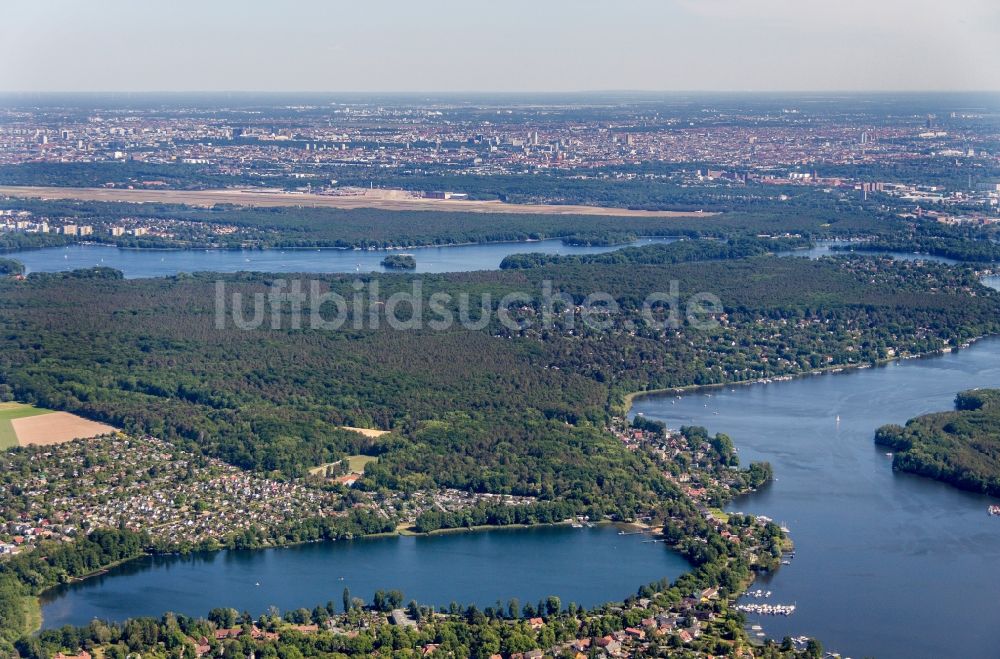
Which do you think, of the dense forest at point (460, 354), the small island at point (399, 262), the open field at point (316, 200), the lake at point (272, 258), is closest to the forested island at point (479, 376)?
the dense forest at point (460, 354)

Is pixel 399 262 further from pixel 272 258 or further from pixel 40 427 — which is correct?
pixel 40 427

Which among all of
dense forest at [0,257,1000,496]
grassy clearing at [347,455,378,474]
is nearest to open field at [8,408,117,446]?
dense forest at [0,257,1000,496]

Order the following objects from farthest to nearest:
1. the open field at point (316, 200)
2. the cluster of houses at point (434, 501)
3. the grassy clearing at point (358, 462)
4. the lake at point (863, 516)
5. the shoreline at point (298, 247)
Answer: the open field at point (316, 200), the shoreline at point (298, 247), the grassy clearing at point (358, 462), the cluster of houses at point (434, 501), the lake at point (863, 516)

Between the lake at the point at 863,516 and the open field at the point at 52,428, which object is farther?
the open field at the point at 52,428

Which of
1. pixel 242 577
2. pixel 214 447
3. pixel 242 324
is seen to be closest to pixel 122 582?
pixel 242 577

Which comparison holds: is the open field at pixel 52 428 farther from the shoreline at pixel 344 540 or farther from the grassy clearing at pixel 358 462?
the shoreline at pixel 344 540

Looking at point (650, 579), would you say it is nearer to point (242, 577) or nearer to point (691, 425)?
point (242, 577)
